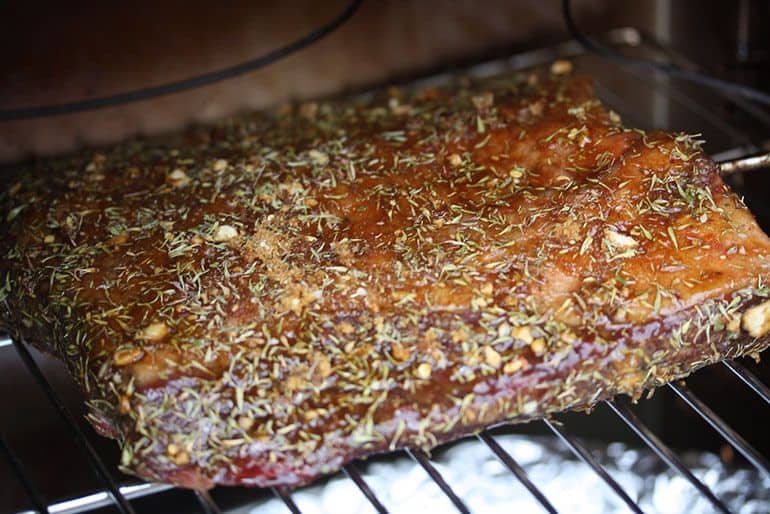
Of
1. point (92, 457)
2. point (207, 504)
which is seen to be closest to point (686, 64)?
point (207, 504)

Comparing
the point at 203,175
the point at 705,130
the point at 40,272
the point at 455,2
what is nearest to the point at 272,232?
the point at 203,175

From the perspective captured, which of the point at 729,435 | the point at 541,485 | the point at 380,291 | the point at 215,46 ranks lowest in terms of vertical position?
the point at 541,485

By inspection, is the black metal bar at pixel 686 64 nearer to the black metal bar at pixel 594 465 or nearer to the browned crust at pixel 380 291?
the browned crust at pixel 380 291

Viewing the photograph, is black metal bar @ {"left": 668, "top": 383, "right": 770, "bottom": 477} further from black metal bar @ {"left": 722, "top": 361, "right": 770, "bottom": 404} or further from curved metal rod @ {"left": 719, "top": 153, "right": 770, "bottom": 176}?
curved metal rod @ {"left": 719, "top": 153, "right": 770, "bottom": 176}

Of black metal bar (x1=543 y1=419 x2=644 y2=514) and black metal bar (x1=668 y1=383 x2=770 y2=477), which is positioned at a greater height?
black metal bar (x1=543 y1=419 x2=644 y2=514)

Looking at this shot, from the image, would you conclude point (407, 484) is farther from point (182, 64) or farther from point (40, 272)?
point (182, 64)

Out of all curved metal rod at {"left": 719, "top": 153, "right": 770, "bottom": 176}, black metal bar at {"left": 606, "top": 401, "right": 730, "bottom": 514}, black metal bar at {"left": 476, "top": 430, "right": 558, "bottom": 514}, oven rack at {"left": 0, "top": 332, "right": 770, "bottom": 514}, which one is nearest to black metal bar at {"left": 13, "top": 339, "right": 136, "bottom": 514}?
oven rack at {"left": 0, "top": 332, "right": 770, "bottom": 514}

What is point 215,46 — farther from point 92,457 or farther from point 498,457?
point 498,457
